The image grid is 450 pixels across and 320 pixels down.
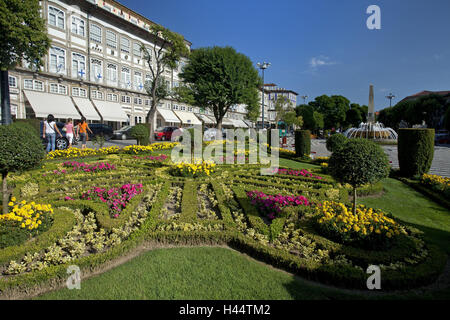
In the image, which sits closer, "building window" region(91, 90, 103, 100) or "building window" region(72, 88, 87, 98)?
"building window" region(72, 88, 87, 98)

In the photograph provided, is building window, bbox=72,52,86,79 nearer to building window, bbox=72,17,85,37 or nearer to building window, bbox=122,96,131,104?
building window, bbox=72,17,85,37

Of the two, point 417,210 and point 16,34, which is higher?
point 16,34

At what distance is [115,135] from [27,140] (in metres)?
21.0

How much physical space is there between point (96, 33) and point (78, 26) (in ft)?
7.14

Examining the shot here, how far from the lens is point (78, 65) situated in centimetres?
2656

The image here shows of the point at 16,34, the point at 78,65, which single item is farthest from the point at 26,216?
the point at 78,65

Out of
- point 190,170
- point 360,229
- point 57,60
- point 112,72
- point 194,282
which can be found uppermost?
point 112,72

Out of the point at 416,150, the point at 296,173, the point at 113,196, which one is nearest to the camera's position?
the point at 113,196

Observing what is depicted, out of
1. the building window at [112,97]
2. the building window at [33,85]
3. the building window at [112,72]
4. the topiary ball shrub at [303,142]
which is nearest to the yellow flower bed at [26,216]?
the topiary ball shrub at [303,142]

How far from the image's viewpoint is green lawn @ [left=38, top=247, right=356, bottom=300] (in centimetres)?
302

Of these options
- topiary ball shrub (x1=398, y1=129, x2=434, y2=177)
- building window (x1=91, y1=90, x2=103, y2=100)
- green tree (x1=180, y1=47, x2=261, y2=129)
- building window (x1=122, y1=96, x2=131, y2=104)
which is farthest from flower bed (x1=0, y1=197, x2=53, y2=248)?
building window (x1=122, y1=96, x2=131, y2=104)

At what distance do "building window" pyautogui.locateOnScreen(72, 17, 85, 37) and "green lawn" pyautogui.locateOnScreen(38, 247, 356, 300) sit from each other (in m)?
30.0

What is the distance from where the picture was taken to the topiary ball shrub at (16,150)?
4.24 m

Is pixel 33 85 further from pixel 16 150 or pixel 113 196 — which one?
pixel 16 150
